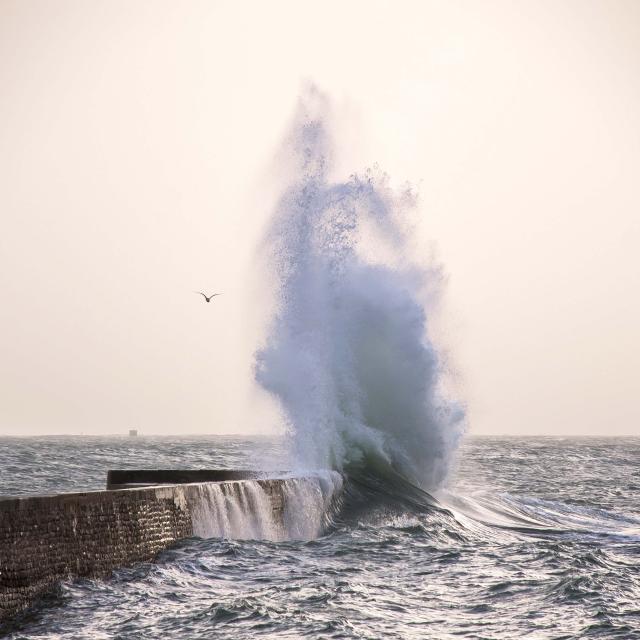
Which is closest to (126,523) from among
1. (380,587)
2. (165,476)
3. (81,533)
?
(81,533)

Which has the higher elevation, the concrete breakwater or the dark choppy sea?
the concrete breakwater

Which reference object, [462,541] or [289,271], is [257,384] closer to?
[289,271]

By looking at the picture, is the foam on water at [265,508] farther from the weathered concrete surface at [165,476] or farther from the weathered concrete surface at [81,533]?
the weathered concrete surface at [165,476]

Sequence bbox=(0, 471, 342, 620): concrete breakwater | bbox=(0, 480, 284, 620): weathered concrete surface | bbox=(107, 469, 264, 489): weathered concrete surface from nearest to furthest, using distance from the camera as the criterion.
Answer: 1. bbox=(0, 480, 284, 620): weathered concrete surface
2. bbox=(0, 471, 342, 620): concrete breakwater
3. bbox=(107, 469, 264, 489): weathered concrete surface

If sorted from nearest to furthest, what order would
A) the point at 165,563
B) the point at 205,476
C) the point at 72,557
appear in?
1. the point at 72,557
2. the point at 165,563
3. the point at 205,476

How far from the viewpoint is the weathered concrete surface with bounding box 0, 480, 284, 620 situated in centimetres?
919

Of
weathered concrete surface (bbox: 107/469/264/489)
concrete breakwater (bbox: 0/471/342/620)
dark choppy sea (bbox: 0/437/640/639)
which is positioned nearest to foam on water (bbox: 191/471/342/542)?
concrete breakwater (bbox: 0/471/342/620)

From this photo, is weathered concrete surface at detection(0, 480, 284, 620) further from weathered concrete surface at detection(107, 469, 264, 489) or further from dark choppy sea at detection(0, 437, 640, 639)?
weathered concrete surface at detection(107, 469, 264, 489)

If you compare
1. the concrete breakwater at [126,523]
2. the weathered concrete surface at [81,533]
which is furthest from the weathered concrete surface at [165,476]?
the weathered concrete surface at [81,533]

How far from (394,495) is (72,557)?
347 inches

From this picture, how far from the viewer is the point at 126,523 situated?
36.9ft

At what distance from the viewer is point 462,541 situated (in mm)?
15430

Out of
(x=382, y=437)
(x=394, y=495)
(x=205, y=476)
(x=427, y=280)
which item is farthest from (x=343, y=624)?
(x=427, y=280)

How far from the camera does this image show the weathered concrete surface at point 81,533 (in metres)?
9.19
